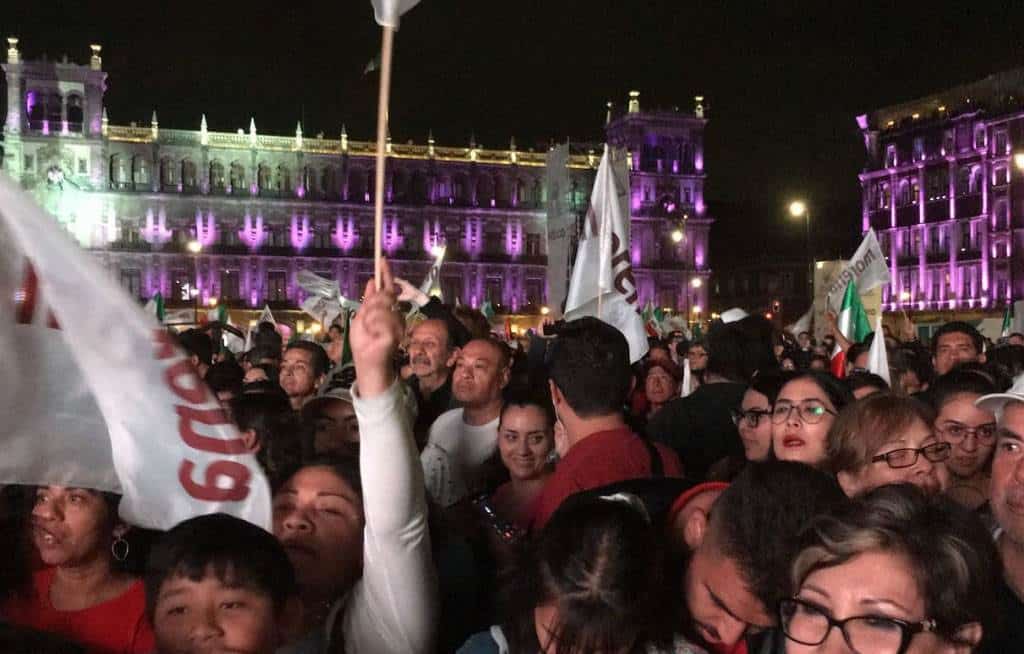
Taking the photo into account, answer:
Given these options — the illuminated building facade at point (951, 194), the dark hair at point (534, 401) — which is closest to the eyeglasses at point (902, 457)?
the dark hair at point (534, 401)

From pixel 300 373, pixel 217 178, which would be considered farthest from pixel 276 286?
pixel 300 373

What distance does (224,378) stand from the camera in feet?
19.3

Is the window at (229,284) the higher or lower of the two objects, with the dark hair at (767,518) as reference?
higher

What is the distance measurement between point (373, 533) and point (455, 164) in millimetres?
64590

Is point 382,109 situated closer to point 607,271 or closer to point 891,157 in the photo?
point 607,271

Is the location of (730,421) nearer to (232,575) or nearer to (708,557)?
(708,557)

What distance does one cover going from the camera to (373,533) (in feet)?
8.25

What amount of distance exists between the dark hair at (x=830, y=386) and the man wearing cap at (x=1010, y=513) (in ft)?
2.71

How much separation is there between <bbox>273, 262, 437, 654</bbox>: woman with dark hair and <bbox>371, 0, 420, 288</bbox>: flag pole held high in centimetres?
14

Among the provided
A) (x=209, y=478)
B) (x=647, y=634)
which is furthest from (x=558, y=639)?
(x=209, y=478)

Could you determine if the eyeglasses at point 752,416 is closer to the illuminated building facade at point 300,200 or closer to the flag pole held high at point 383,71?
the flag pole held high at point 383,71

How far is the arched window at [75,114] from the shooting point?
57.8m

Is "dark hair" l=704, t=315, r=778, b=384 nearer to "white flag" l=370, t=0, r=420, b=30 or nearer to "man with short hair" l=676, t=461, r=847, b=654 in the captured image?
"man with short hair" l=676, t=461, r=847, b=654

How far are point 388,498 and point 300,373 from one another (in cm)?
416
